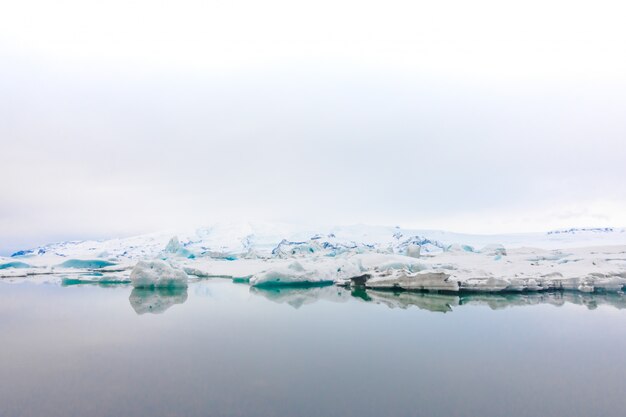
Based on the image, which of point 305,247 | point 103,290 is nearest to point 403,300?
point 103,290

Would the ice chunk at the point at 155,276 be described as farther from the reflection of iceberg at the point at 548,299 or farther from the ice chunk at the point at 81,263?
the ice chunk at the point at 81,263

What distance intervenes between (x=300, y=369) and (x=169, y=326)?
348cm

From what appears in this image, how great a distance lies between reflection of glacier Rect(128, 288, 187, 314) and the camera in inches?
365

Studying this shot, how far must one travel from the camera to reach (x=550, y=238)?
44.2 meters

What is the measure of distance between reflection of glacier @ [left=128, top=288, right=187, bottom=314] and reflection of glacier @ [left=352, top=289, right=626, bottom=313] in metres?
4.95

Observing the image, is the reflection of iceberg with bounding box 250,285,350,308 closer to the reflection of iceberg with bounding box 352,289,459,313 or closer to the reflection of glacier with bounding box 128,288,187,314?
the reflection of iceberg with bounding box 352,289,459,313

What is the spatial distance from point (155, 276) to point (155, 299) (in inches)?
109

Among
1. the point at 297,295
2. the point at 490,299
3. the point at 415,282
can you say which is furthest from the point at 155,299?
the point at 490,299

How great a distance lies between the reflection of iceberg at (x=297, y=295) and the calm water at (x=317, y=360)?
1.28 meters

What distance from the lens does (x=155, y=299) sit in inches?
433

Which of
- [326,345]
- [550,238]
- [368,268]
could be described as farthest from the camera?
[550,238]

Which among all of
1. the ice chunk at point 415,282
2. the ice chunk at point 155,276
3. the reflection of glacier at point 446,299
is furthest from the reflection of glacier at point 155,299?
the ice chunk at point 415,282

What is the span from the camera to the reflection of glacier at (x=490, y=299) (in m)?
9.28

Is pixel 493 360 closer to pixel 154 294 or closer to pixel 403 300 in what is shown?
pixel 403 300
